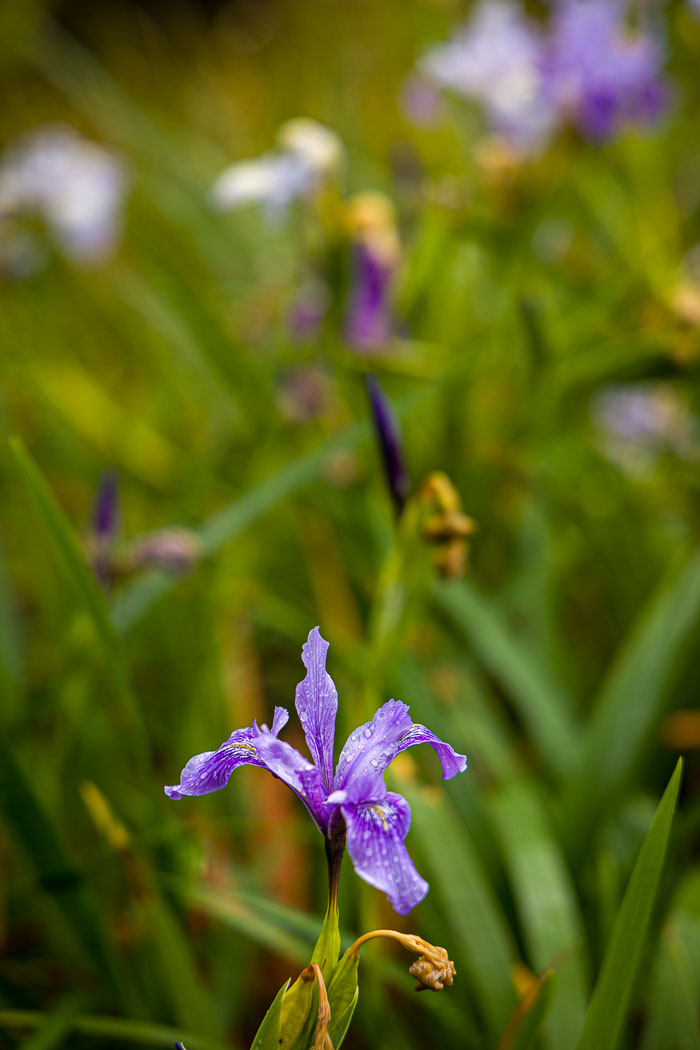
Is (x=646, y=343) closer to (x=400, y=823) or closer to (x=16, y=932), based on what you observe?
(x=400, y=823)

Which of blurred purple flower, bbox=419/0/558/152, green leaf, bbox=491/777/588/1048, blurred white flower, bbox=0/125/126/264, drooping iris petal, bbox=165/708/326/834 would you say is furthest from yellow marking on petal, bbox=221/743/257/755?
blurred white flower, bbox=0/125/126/264

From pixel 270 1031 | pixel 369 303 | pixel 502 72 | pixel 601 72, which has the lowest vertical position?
pixel 270 1031

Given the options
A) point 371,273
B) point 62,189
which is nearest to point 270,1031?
point 371,273

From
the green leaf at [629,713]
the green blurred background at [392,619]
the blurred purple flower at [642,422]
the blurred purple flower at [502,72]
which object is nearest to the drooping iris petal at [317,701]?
the green blurred background at [392,619]

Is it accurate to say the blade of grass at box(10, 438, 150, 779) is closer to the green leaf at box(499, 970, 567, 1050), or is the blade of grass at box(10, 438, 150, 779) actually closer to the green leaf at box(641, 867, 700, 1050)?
the green leaf at box(499, 970, 567, 1050)

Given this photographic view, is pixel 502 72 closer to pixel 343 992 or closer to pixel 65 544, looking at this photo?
pixel 65 544

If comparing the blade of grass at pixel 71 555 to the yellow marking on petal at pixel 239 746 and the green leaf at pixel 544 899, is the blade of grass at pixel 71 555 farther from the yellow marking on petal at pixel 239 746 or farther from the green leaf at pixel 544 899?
the green leaf at pixel 544 899

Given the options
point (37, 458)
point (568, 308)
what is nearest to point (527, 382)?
point (568, 308)
